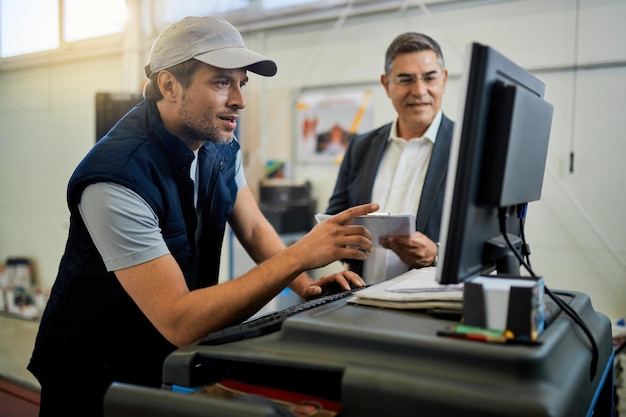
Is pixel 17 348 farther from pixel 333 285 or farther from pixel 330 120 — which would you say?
pixel 333 285

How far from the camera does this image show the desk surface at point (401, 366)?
687 mm

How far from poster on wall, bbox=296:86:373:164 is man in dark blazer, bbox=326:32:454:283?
1.83 metres

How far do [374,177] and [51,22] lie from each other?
157 inches

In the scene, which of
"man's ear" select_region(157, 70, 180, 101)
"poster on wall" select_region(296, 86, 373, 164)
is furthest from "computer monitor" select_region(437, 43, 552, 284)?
"poster on wall" select_region(296, 86, 373, 164)

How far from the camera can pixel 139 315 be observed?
1.24m

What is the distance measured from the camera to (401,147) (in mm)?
2268

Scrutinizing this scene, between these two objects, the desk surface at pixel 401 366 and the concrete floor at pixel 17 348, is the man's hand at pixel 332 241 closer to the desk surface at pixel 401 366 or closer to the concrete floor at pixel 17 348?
the desk surface at pixel 401 366

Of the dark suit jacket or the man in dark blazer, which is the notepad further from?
the man in dark blazer

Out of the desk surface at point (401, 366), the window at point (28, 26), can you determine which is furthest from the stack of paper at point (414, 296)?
the window at point (28, 26)

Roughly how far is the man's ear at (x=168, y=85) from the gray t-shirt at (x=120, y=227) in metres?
0.31

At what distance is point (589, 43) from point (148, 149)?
111 inches

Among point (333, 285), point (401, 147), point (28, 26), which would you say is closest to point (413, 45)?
point (401, 147)

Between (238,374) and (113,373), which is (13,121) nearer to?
(113,373)

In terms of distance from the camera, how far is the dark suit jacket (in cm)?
198
